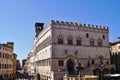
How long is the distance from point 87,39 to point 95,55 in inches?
174

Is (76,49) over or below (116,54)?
over

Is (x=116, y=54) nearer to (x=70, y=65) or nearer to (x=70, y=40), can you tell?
(x=70, y=40)

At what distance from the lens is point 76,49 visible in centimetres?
4950

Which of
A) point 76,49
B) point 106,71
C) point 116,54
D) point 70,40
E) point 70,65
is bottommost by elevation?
point 106,71

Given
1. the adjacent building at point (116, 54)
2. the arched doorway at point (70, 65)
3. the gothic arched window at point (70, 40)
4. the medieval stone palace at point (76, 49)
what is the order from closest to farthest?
the medieval stone palace at point (76, 49), the arched doorway at point (70, 65), the gothic arched window at point (70, 40), the adjacent building at point (116, 54)

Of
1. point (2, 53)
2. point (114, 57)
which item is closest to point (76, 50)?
point (114, 57)

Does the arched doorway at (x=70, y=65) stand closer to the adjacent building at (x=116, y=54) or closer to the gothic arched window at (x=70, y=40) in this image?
the gothic arched window at (x=70, y=40)

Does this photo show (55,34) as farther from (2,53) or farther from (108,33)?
(2,53)

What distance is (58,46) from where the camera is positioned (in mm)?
47656

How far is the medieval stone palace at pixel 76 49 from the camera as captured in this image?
154 ft

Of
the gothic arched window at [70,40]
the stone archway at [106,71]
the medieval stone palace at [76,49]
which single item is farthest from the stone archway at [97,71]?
the gothic arched window at [70,40]

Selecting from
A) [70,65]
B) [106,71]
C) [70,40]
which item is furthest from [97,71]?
[70,40]

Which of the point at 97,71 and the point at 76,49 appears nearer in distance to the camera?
the point at 97,71

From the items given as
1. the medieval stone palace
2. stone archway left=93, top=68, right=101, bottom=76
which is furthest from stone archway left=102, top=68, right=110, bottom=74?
stone archway left=93, top=68, right=101, bottom=76
